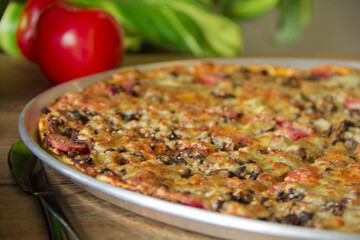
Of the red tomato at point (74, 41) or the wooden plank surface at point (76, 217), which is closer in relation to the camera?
the wooden plank surface at point (76, 217)

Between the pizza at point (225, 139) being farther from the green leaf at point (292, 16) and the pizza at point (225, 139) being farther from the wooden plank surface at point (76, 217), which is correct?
the green leaf at point (292, 16)

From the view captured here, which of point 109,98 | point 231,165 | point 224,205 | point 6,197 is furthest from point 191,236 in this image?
point 109,98

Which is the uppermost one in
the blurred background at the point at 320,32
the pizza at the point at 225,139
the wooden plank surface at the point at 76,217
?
the pizza at the point at 225,139

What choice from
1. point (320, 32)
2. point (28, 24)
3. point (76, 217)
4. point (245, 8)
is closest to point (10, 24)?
point (28, 24)

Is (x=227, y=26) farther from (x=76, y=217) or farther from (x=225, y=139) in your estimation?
(x=76, y=217)

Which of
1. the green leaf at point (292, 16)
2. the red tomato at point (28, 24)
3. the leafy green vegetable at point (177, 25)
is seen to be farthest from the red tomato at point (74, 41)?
the green leaf at point (292, 16)

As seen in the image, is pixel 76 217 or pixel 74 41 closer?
pixel 76 217

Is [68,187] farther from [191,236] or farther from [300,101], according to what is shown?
[300,101]
